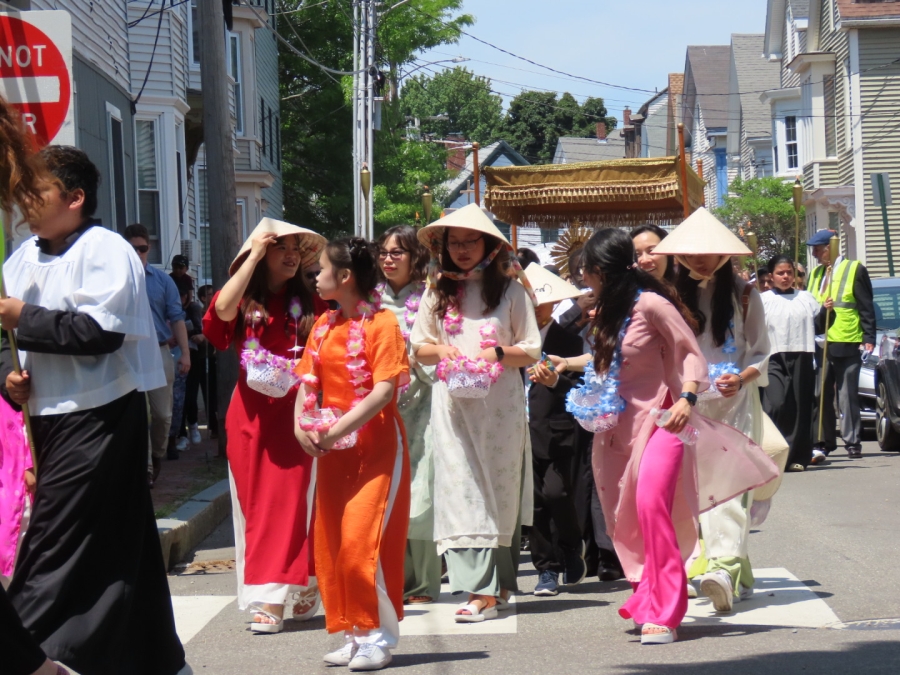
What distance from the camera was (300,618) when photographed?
7.11 meters

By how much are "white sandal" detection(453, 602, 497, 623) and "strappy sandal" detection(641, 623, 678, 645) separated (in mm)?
979

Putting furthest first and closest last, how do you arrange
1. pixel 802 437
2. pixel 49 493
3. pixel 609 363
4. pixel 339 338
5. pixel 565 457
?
pixel 802 437 < pixel 565 457 < pixel 609 363 < pixel 339 338 < pixel 49 493

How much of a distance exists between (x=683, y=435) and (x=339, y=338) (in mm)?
1630

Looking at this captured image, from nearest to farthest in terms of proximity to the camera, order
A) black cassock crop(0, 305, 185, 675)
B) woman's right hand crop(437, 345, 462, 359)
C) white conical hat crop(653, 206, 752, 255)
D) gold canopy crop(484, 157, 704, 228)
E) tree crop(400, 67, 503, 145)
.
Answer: black cassock crop(0, 305, 185, 675), woman's right hand crop(437, 345, 462, 359), white conical hat crop(653, 206, 752, 255), gold canopy crop(484, 157, 704, 228), tree crop(400, 67, 503, 145)

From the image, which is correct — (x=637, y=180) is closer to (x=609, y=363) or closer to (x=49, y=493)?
(x=609, y=363)

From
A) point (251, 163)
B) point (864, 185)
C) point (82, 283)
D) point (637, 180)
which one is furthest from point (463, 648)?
point (864, 185)

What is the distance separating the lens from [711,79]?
68.3 m

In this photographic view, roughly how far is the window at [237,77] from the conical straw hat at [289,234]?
89.3 feet

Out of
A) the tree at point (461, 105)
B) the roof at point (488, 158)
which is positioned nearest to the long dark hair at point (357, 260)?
the roof at point (488, 158)

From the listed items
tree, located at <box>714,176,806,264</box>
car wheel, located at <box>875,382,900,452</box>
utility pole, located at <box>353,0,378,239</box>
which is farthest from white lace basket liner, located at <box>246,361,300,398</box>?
tree, located at <box>714,176,806,264</box>

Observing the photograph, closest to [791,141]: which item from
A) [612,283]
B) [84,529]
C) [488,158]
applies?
[612,283]

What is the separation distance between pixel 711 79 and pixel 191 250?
161 ft

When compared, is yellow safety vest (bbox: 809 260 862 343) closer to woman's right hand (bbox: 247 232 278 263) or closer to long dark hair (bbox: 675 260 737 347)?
long dark hair (bbox: 675 260 737 347)

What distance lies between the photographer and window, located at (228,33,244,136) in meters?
33.7
